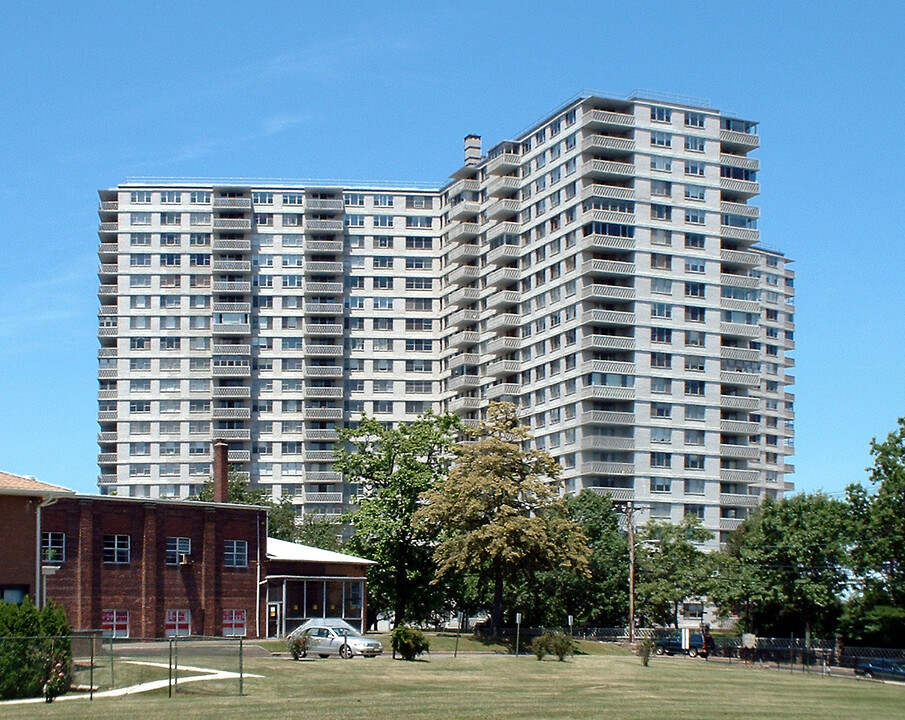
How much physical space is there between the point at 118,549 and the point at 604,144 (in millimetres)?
80928

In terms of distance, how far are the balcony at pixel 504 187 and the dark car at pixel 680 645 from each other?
65.6 metres

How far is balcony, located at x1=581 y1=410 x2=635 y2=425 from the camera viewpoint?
5295 inches

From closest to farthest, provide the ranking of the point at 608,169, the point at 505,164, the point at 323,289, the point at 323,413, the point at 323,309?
the point at 608,169 < the point at 505,164 < the point at 323,413 < the point at 323,309 < the point at 323,289

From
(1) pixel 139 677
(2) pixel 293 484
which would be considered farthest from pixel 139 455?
(1) pixel 139 677

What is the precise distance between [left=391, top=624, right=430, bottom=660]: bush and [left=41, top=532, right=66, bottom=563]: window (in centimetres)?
2071

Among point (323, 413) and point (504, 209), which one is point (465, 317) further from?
point (323, 413)

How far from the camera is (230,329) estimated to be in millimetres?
167500

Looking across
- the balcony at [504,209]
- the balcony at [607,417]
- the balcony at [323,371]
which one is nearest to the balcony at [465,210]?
the balcony at [504,209]

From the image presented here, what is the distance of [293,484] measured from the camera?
547 feet

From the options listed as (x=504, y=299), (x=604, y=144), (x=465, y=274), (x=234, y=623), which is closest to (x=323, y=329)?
(x=465, y=274)

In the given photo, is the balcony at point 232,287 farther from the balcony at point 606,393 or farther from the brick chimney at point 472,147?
the balcony at point 606,393

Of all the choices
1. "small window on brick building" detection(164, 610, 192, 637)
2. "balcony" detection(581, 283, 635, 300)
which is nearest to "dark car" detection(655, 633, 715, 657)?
"small window on brick building" detection(164, 610, 192, 637)

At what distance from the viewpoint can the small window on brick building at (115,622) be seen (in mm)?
73625

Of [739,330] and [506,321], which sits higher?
[506,321]
